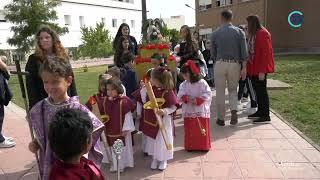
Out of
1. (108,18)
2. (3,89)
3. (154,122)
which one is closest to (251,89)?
(154,122)

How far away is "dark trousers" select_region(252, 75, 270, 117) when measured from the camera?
7.84 metres

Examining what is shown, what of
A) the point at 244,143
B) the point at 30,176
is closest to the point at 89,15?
the point at 244,143

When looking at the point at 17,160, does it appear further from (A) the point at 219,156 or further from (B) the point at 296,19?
(B) the point at 296,19

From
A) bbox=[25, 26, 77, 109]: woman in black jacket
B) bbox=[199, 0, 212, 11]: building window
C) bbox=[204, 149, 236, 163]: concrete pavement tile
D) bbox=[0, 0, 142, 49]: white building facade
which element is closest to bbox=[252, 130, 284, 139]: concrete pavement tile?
bbox=[204, 149, 236, 163]: concrete pavement tile

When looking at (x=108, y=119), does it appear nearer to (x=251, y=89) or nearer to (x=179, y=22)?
(x=251, y=89)

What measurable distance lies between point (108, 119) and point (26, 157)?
1.73 m

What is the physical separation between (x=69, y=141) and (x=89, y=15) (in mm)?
54663

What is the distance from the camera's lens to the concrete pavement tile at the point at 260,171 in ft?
16.9

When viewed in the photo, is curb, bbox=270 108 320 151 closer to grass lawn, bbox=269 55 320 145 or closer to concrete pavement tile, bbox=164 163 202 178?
grass lawn, bbox=269 55 320 145

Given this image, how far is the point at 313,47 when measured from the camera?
35.1m

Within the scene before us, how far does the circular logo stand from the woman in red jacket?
28.7 meters

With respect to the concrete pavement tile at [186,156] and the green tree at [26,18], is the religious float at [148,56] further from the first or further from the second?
the green tree at [26,18]

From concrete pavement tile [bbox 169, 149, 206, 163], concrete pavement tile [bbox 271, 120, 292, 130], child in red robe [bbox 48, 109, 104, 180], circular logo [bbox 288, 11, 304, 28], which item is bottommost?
concrete pavement tile [bbox 169, 149, 206, 163]

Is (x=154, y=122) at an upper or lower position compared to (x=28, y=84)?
lower
